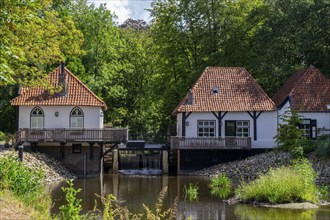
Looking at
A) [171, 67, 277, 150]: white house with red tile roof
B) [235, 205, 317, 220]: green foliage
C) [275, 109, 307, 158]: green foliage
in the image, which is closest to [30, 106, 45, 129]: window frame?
[171, 67, 277, 150]: white house with red tile roof

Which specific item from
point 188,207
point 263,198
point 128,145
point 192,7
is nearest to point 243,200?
point 263,198

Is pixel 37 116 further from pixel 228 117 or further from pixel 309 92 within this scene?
pixel 309 92

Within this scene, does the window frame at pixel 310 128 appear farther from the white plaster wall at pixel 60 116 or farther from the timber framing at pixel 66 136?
the white plaster wall at pixel 60 116

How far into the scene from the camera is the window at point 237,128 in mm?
33688

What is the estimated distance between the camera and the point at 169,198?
21.3m

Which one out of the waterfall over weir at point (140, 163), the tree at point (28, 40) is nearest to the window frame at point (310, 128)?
the waterfall over weir at point (140, 163)

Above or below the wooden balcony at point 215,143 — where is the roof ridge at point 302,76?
above

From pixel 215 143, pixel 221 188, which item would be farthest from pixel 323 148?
pixel 215 143

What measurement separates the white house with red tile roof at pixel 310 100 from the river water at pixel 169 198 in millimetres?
7798

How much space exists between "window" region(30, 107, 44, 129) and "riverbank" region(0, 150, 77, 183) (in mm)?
2158

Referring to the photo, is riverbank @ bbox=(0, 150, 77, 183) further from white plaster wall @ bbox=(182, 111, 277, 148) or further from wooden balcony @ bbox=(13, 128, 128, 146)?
white plaster wall @ bbox=(182, 111, 277, 148)

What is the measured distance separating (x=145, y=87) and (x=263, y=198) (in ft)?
99.3

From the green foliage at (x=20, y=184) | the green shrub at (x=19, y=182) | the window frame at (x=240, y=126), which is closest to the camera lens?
the green foliage at (x=20, y=184)

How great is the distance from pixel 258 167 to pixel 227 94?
670 cm
